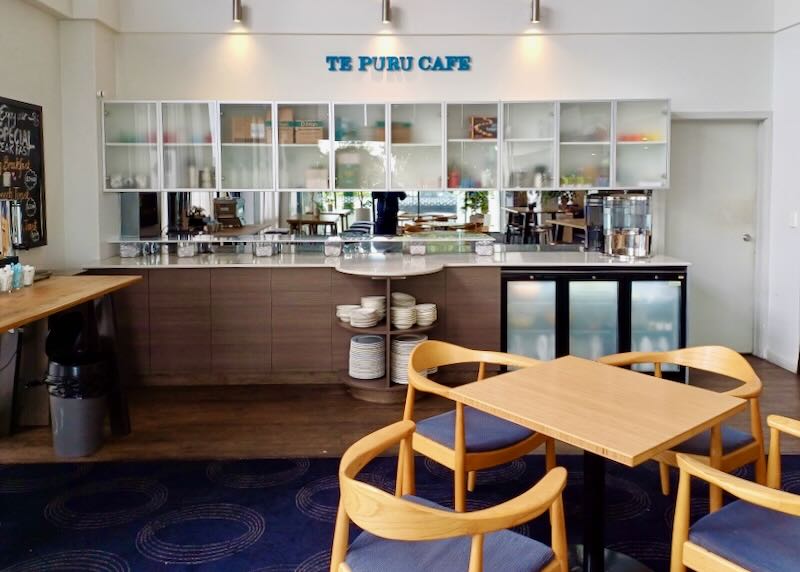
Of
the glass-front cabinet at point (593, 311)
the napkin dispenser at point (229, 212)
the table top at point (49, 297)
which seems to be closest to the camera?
the table top at point (49, 297)

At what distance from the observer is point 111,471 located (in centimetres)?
402

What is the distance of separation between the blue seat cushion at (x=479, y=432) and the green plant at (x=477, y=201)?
3.25 m

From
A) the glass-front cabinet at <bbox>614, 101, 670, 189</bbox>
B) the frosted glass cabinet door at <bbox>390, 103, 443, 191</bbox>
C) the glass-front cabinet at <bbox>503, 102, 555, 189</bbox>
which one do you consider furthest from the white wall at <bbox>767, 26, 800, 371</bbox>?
the frosted glass cabinet door at <bbox>390, 103, 443, 191</bbox>

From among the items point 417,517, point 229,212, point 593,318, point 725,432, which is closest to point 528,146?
point 593,318

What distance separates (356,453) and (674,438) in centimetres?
96

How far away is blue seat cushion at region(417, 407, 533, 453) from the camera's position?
3081 millimetres

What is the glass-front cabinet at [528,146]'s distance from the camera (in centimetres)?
618

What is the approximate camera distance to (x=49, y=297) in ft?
13.1

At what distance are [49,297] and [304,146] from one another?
9.03 ft

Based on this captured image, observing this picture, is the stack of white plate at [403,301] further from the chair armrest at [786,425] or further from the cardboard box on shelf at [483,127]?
the chair armrest at [786,425]

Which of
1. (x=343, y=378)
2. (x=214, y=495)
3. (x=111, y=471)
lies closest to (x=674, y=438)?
(x=214, y=495)

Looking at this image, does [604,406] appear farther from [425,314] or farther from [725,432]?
[425,314]

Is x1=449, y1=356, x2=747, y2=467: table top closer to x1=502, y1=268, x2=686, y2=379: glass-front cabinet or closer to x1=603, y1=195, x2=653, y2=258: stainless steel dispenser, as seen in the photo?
x1=502, y1=268, x2=686, y2=379: glass-front cabinet

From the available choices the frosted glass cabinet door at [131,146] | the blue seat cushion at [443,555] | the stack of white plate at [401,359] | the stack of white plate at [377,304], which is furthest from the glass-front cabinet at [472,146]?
the blue seat cushion at [443,555]
